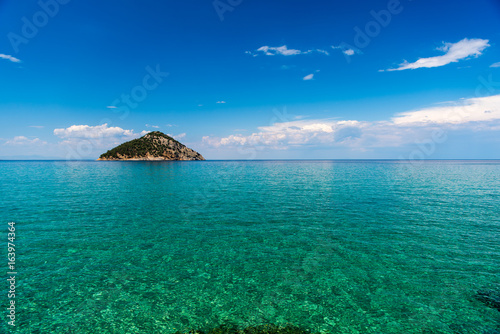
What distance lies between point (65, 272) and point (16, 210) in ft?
78.9

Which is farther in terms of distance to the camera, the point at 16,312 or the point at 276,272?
the point at 276,272

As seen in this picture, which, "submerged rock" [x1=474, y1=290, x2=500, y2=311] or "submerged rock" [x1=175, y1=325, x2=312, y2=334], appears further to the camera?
"submerged rock" [x1=474, y1=290, x2=500, y2=311]

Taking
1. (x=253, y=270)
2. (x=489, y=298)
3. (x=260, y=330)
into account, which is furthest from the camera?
(x=253, y=270)

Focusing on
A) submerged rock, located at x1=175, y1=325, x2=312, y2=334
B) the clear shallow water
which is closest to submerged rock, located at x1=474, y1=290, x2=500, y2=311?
the clear shallow water

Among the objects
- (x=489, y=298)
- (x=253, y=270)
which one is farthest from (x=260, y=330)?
(x=489, y=298)

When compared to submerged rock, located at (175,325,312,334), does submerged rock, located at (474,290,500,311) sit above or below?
below

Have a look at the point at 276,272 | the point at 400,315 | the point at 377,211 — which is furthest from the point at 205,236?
the point at 377,211

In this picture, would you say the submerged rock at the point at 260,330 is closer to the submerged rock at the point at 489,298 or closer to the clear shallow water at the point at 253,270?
the clear shallow water at the point at 253,270

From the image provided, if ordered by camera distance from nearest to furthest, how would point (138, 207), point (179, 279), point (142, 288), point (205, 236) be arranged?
point (142, 288) → point (179, 279) → point (205, 236) → point (138, 207)

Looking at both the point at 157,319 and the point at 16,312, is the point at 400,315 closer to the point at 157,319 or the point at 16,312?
the point at 157,319

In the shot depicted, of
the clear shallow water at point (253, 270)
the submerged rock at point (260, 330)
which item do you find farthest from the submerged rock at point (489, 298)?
the submerged rock at point (260, 330)

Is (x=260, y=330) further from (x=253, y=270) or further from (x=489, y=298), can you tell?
(x=489, y=298)

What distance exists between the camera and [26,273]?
14.4 meters

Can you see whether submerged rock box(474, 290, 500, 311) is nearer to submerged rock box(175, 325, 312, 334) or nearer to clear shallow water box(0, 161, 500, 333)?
clear shallow water box(0, 161, 500, 333)
